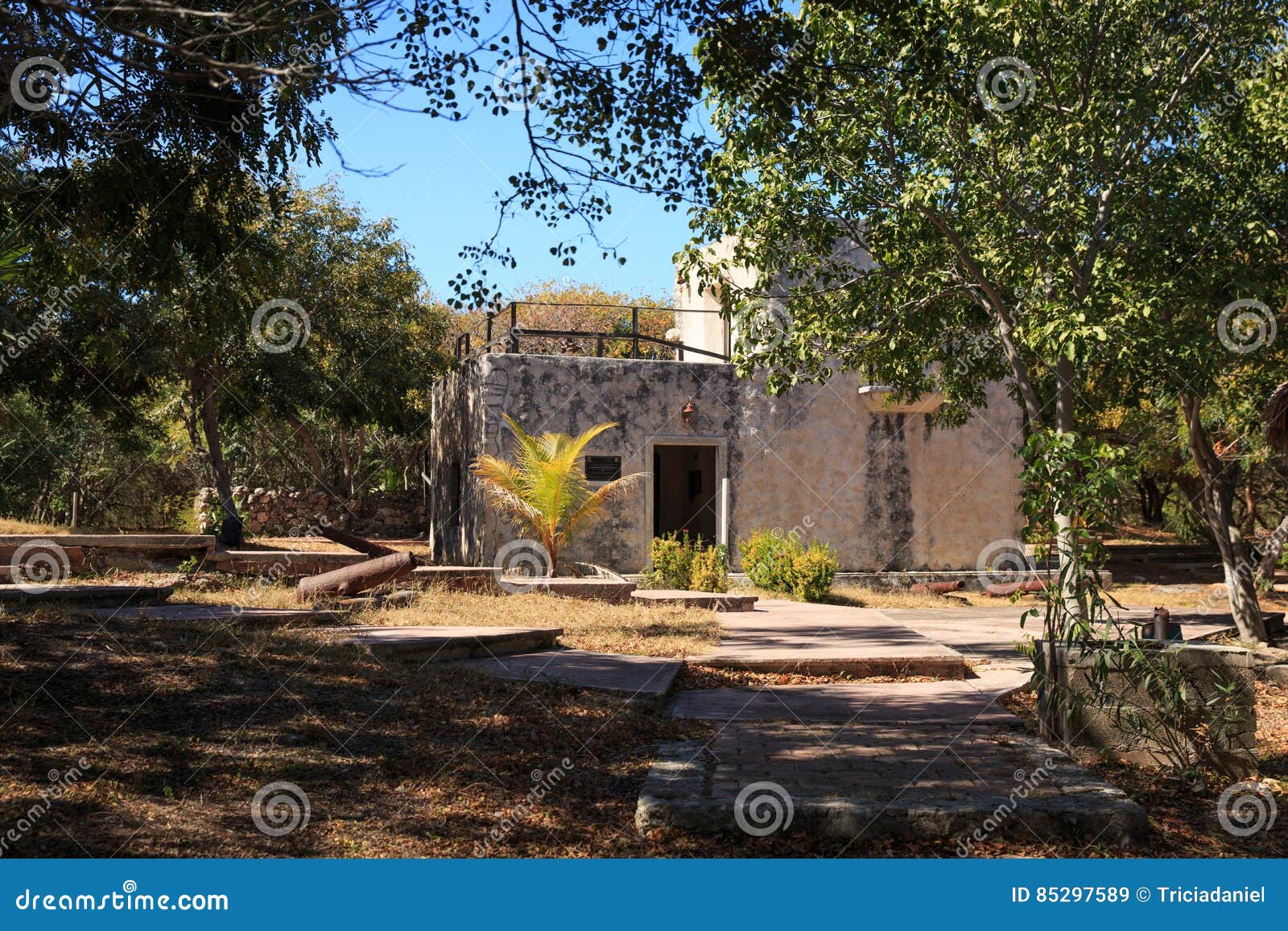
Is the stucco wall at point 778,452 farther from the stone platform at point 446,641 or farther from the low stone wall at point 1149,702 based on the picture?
the low stone wall at point 1149,702

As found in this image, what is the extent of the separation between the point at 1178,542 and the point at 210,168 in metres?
28.3

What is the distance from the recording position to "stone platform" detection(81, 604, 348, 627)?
7.65m

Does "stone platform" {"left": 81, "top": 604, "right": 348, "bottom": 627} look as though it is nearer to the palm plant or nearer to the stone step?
the stone step

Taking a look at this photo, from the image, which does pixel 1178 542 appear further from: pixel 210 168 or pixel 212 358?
pixel 210 168

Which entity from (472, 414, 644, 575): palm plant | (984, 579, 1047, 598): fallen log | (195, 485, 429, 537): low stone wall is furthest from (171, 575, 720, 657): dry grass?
(195, 485, 429, 537): low stone wall

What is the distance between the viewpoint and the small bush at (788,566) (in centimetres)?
1395

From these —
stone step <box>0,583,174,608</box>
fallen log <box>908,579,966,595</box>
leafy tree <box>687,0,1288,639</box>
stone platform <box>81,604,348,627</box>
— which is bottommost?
fallen log <box>908,579,966,595</box>

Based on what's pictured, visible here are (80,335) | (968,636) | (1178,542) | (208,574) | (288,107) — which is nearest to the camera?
(288,107)

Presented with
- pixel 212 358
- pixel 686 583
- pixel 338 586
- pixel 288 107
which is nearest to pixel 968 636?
pixel 686 583

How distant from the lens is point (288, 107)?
7.53 m

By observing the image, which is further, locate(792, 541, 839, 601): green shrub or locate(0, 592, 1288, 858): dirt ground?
locate(792, 541, 839, 601): green shrub

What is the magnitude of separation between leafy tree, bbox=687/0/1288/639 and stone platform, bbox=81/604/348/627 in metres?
4.57

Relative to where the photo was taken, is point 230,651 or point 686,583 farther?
point 686,583

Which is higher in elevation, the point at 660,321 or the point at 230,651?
the point at 660,321
